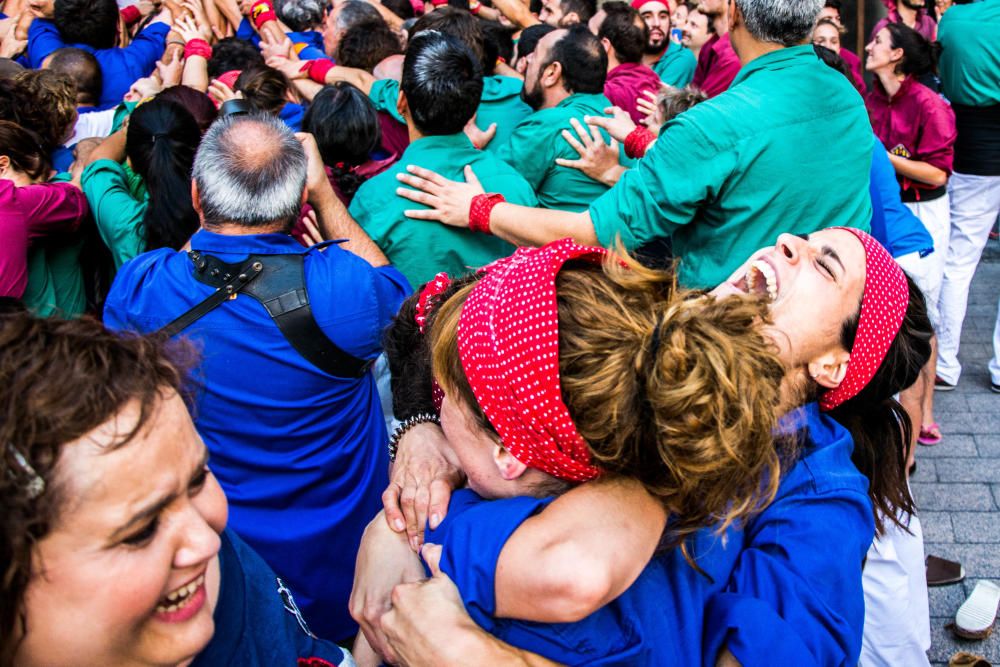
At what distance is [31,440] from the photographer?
990mm

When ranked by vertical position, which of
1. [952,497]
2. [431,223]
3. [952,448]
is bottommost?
[952,448]

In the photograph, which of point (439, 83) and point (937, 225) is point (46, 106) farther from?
point (937, 225)

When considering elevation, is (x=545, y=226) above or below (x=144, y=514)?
below

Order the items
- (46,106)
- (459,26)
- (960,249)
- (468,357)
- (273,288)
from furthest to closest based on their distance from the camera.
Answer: (960,249)
(459,26)
(46,106)
(273,288)
(468,357)

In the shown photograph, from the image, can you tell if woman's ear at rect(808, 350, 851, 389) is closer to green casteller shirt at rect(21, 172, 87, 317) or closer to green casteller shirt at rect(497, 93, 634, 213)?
green casteller shirt at rect(497, 93, 634, 213)

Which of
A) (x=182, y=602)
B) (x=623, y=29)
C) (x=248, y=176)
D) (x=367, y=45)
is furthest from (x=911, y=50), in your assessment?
(x=182, y=602)

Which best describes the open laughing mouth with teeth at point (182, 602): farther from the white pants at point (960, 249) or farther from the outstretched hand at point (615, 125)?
the white pants at point (960, 249)

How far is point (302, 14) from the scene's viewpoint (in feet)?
19.5

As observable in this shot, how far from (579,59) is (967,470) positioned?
2963 millimetres

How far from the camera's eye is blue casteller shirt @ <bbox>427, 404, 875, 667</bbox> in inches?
52.8

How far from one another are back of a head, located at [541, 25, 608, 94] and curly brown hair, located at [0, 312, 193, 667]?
3.23 meters

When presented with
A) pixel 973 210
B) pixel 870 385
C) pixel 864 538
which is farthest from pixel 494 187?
pixel 973 210

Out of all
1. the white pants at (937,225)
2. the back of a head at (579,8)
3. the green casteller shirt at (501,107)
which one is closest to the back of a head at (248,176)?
the green casteller shirt at (501,107)

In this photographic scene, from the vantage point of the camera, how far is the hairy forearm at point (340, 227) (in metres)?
3.02
